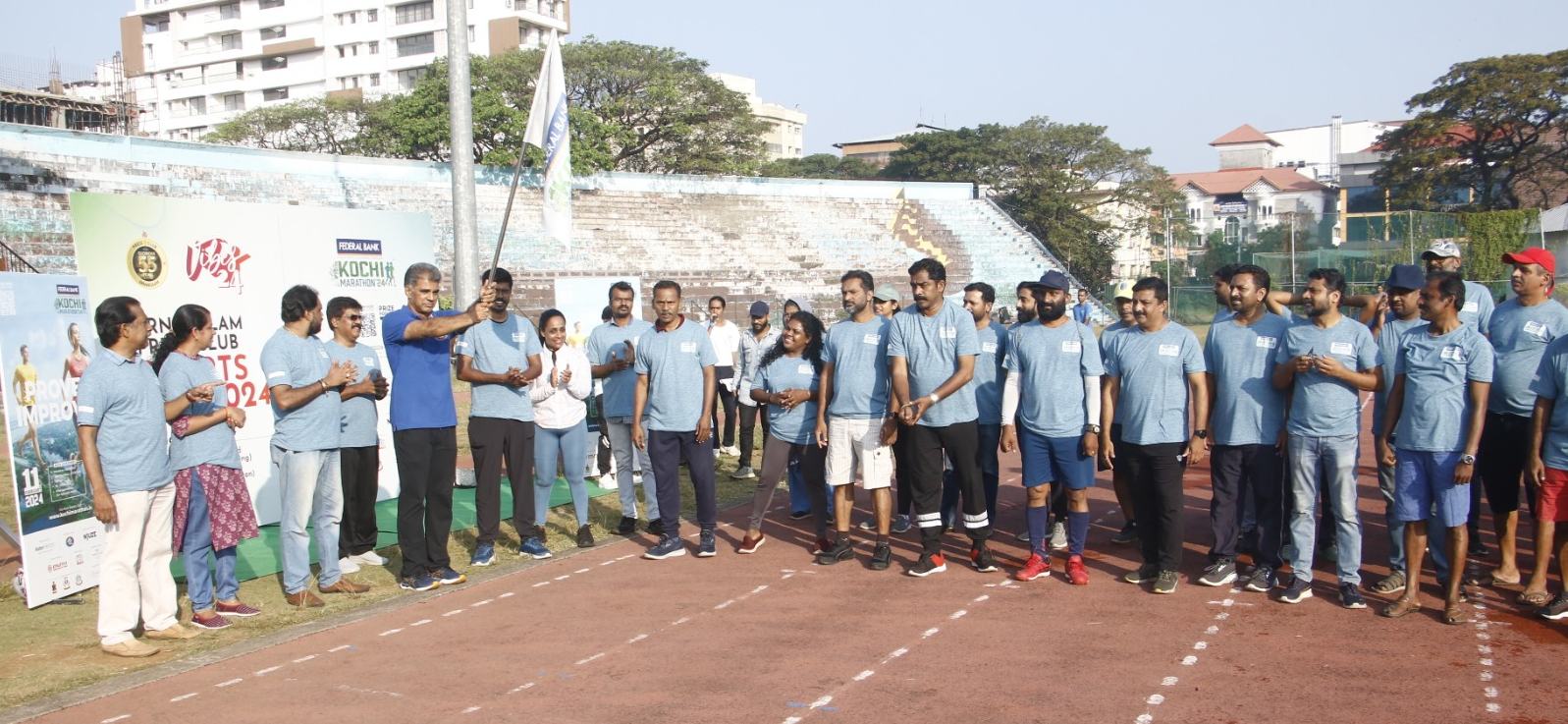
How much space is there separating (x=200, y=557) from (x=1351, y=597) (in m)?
6.30

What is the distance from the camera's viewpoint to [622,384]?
28.3 ft

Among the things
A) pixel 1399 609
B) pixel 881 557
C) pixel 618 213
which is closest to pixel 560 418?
pixel 881 557

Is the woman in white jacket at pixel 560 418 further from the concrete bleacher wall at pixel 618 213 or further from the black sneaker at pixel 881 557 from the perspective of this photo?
the concrete bleacher wall at pixel 618 213

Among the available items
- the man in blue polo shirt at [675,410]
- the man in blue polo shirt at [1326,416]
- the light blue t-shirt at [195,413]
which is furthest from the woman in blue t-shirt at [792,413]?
the light blue t-shirt at [195,413]

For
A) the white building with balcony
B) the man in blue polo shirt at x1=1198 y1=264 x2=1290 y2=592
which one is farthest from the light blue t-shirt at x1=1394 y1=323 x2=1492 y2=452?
the white building with balcony

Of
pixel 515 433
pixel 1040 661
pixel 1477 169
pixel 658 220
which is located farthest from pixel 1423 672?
pixel 1477 169

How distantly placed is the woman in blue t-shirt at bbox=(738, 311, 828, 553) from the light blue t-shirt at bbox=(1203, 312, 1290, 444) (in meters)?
2.60

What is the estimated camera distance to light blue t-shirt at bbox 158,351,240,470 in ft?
19.8

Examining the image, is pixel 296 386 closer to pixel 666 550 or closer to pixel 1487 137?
pixel 666 550

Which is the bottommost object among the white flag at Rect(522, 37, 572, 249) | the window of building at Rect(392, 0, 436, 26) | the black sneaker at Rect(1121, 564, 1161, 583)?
the black sneaker at Rect(1121, 564, 1161, 583)

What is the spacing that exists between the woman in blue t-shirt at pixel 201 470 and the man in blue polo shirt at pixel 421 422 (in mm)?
928

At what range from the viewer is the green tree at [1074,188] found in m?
48.3

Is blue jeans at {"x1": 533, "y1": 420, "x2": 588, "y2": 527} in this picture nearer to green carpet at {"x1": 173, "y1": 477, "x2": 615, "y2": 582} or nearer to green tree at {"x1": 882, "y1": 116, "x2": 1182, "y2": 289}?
green carpet at {"x1": 173, "y1": 477, "x2": 615, "y2": 582}

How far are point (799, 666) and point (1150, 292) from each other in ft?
9.90
